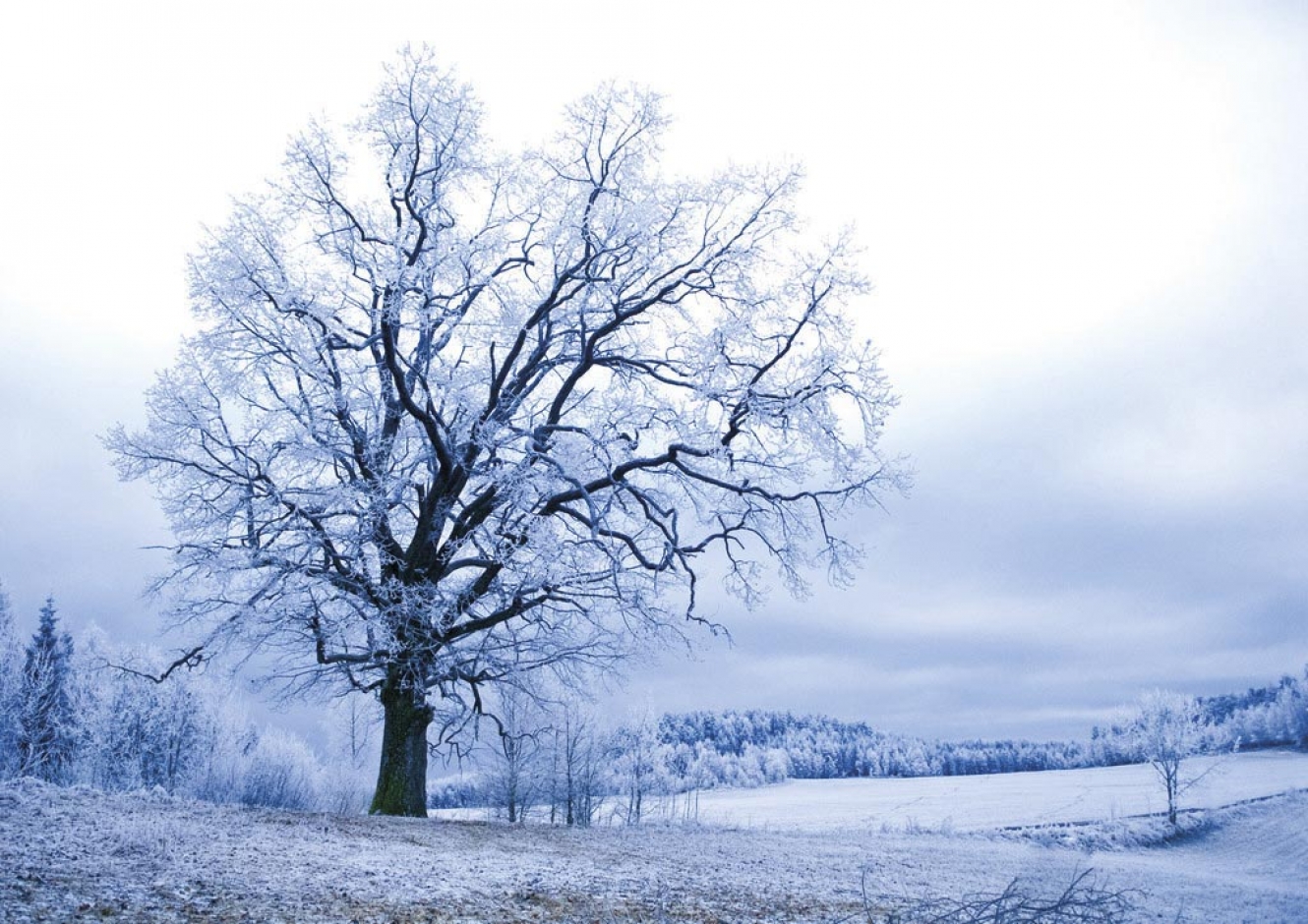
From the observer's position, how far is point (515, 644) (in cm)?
1584

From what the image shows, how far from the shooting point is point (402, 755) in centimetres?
1554

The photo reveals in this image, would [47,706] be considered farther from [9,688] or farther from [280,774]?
[280,774]

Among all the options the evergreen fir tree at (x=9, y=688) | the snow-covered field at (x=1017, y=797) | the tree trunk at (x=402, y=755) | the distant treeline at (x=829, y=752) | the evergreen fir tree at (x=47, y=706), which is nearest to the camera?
the tree trunk at (x=402, y=755)

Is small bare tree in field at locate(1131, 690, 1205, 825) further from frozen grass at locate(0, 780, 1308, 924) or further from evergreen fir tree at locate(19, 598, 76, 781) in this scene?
evergreen fir tree at locate(19, 598, 76, 781)

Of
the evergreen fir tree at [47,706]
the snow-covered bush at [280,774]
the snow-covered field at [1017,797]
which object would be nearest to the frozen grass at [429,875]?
the snow-covered bush at [280,774]

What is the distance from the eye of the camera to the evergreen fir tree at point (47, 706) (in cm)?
3700

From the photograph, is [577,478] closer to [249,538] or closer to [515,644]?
[515,644]

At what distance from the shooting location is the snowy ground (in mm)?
6973

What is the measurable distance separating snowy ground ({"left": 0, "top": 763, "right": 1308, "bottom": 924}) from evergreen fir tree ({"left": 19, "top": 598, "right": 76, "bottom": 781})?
3007 cm

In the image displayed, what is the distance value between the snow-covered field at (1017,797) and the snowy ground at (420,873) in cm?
1764

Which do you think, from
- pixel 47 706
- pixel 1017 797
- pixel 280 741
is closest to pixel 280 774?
pixel 47 706

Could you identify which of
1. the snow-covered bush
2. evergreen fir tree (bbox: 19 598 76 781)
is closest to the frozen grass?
the snow-covered bush

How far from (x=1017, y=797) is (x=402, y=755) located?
57.8 metres

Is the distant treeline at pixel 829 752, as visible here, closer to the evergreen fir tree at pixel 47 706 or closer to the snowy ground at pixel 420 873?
the evergreen fir tree at pixel 47 706
